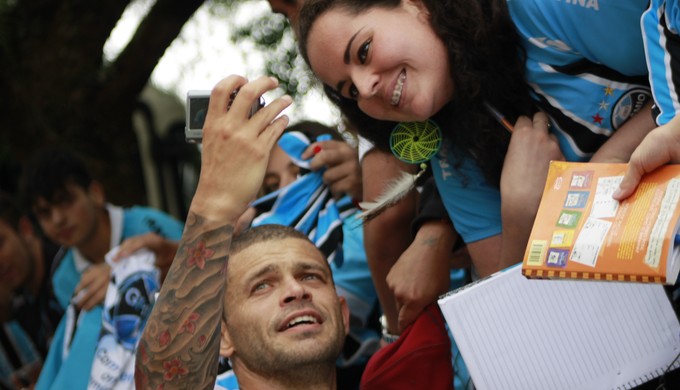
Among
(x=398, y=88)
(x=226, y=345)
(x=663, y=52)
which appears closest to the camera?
(x=663, y=52)

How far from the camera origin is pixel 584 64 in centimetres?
234

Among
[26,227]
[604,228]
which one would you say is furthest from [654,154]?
[26,227]

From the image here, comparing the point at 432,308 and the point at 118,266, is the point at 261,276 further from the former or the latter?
the point at 118,266

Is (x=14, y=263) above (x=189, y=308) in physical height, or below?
below

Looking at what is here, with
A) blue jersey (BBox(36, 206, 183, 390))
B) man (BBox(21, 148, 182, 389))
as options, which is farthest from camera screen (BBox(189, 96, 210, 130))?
man (BBox(21, 148, 182, 389))

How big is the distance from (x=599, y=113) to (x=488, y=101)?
0.29 meters

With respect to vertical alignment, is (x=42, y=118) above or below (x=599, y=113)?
below

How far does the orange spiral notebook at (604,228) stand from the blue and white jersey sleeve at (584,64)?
0.30 m

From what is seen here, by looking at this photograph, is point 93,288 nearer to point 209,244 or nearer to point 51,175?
point 51,175

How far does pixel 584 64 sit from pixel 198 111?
0.93 meters

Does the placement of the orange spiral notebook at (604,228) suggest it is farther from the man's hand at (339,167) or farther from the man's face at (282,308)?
the man's hand at (339,167)

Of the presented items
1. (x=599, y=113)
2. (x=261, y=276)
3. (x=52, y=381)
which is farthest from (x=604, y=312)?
(x=52, y=381)

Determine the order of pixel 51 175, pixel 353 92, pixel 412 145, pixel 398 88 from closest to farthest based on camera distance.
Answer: pixel 398 88 < pixel 353 92 < pixel 412 145 < pixel 51 175

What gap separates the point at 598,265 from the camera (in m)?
1.90
